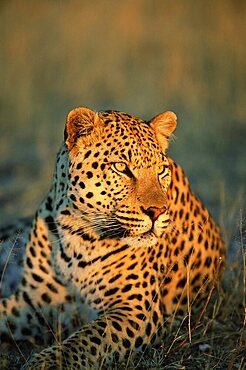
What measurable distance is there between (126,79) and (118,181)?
38.6 feet

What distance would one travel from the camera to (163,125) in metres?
7.06

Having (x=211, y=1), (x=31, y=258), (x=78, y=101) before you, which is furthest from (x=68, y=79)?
(x=31, y=258)

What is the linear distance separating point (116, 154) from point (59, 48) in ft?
47.9

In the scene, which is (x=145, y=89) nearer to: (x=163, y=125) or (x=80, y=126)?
(x=163, y=125)

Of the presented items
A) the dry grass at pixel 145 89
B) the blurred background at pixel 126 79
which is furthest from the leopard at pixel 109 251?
the blurred background at pixel 126 79

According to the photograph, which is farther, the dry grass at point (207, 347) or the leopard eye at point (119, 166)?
the leopard eye at point (119, 166)

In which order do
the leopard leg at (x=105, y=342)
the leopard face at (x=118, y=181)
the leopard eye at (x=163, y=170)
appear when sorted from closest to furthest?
the leopard leg at (x=105, y=342), the leopard face at (x=118, y=181), the leopard eye at (x=163, y=170)

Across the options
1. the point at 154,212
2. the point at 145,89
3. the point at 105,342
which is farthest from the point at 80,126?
the point at 145,89

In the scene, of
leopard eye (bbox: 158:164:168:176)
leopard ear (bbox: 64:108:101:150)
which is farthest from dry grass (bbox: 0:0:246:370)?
leopard ear (bbox: 64:108:101:150)

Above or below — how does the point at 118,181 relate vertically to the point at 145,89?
below

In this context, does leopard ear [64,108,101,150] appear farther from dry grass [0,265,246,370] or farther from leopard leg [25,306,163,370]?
dry grass [0,265,246,370]

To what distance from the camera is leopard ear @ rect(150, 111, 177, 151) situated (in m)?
6.99

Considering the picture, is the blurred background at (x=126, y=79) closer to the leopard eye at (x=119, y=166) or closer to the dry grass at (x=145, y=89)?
the dry grass at (x=145, y=89)

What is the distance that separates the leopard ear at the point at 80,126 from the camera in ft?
21.5
